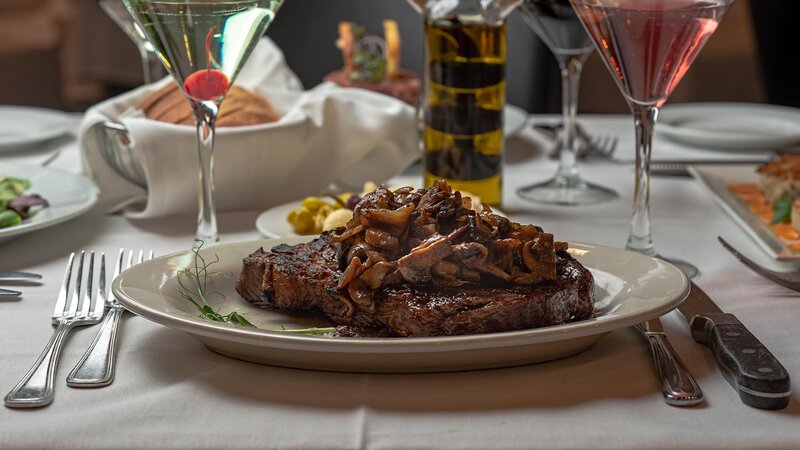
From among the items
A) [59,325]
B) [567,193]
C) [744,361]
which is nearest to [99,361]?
[59,325]

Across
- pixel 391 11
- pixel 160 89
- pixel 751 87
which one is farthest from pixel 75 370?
pixel 751 87

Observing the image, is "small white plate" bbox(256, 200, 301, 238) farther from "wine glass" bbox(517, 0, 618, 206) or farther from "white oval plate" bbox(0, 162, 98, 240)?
"wine glass" bbox(517, 0, 618, 206)

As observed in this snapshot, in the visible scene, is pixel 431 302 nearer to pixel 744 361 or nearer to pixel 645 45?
pixel 744 361

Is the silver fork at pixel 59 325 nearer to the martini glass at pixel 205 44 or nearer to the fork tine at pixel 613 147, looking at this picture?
the martini glass at pixel 205 44

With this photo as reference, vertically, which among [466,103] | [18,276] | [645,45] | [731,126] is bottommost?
[731,126]

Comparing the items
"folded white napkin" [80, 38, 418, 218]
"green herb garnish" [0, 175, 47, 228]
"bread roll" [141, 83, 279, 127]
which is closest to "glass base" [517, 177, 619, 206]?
"folded white napkin" [80, 38, 418, 218]
